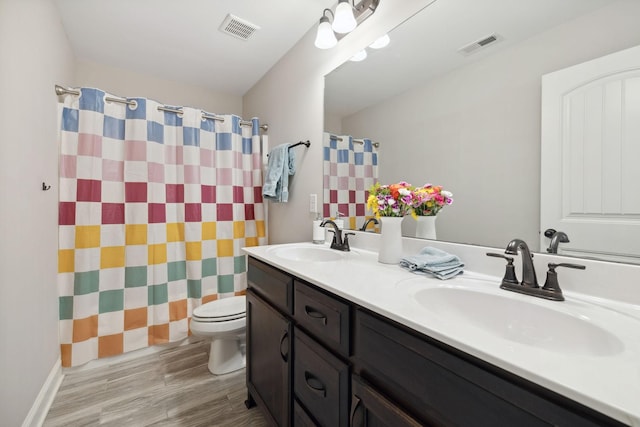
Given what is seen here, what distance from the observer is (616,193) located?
0.73 meters

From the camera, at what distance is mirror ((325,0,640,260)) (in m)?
0.83

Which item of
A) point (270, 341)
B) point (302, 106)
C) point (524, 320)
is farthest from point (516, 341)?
point (302, 106)

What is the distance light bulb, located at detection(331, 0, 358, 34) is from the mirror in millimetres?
182

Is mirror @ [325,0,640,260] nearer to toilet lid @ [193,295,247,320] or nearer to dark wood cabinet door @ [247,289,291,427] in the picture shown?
dark wood cabinet door @ [247,289,291,427]

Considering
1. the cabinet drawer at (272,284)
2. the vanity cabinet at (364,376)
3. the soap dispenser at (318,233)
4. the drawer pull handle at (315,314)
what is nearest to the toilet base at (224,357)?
the vanity cabinet at (364,376)

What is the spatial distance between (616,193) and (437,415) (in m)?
0.76

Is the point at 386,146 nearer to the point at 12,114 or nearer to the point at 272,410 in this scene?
the point at 272,410

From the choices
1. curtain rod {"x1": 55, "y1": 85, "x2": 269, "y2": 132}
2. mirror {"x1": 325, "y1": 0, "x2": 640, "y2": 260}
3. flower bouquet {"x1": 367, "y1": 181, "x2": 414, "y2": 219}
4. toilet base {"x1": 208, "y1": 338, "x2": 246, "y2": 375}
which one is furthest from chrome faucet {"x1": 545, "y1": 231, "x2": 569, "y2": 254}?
curtain rod {"x1": 55, "y1": 85, "x2": 269, "y2": 132}

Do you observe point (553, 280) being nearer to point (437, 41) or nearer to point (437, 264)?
point (437, 264)

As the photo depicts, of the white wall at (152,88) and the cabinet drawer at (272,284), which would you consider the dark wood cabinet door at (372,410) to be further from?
the white wall at (152,88)

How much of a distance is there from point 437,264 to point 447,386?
0.48 meters

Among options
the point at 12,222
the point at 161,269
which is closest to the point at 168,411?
the point at 161,269

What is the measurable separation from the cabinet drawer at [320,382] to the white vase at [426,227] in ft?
2.14

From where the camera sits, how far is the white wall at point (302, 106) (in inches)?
59.4
